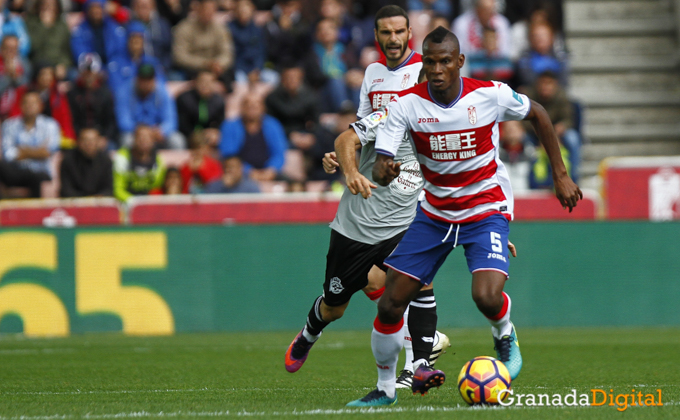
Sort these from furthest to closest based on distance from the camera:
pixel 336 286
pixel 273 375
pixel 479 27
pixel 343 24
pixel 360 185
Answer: pixel 343 24
pixel 479 27
pixel 273 375
pixel 336 286
pixel 360 185

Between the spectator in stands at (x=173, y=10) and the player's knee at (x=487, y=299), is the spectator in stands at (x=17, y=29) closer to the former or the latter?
the spectator in stands at (x=173, y=10)

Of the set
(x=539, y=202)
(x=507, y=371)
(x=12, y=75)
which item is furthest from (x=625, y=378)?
(x=12, y=75)

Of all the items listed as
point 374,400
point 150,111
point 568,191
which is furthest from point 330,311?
point 150,111

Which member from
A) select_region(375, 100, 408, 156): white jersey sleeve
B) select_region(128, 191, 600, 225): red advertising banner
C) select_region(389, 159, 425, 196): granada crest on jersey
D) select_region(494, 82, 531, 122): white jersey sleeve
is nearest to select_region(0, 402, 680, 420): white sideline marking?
select_region(375, 100, 408, 156): white jersey sleeve

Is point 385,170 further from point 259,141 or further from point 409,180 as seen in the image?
point 259,141

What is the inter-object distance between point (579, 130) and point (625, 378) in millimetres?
8190

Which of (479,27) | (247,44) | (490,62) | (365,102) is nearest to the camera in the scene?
(365,102)

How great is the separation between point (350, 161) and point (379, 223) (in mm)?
1183

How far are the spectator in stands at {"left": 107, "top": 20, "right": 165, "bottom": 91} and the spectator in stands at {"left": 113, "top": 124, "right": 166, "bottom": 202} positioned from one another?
1813 mm

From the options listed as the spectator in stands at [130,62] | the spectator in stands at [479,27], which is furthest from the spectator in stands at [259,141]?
Answer: the spectator in stands at [479,27]

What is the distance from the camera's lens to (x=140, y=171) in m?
13.2

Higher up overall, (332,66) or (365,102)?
(365,102)

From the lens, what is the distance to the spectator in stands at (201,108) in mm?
14531

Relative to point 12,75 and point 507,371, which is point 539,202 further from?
point 12,75
